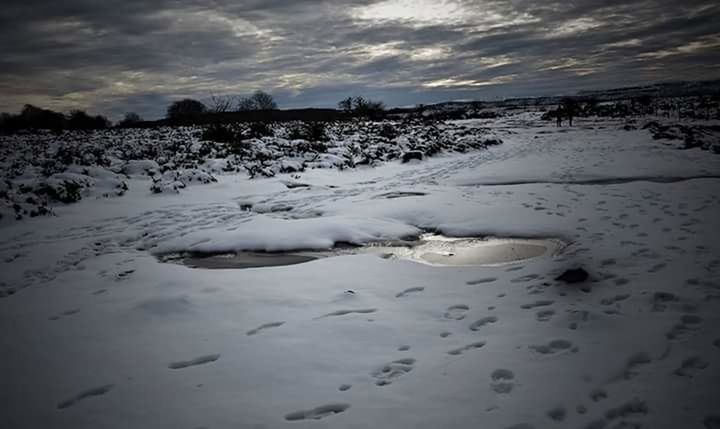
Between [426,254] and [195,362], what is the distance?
351cm

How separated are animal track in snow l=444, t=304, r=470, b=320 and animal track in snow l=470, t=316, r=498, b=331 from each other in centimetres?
16

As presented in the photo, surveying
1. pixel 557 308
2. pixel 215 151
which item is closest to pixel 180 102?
pixel 215 151

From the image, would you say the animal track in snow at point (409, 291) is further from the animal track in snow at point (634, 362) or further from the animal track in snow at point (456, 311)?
the animal track in snow at point (634, 362)

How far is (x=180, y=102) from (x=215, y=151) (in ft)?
176

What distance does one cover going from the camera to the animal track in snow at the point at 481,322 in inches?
139

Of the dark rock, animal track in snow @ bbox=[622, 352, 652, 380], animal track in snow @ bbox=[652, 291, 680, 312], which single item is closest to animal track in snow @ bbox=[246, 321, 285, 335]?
animal track in snow @ bbox=[622, 352, 652, 380]

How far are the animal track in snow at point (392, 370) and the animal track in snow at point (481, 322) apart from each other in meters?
0.81

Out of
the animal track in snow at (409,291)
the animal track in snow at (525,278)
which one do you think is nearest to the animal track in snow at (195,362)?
the animal track in snow at (409,291)

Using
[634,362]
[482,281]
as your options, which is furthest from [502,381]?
[482,281]

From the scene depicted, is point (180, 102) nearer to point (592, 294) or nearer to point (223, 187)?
point (223, 187)

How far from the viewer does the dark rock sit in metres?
4.21

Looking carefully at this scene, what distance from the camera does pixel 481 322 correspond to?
3.61 m

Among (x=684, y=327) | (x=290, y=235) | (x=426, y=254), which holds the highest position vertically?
(x=290, y=235)

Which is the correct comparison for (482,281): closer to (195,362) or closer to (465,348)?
(465,348)
